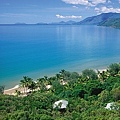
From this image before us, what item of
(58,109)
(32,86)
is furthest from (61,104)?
(32,86)

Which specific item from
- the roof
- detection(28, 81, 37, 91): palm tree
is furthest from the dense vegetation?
the roof

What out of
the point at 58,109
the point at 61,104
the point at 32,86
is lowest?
the point at 32,86

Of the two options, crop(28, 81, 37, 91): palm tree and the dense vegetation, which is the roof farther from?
crop(28, 81, 37, 91): palm tree

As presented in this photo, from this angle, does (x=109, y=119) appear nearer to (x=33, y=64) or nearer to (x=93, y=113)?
Result: (x=93, y=113)

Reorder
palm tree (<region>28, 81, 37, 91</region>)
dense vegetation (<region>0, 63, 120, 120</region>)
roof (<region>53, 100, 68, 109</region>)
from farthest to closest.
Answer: palm tree (<region>28, 81, 37, 91</region>)
roof (<region>53, 100, 68, 109</region>)
dense vegetation (<region>0, 63, 120, 120</region>)

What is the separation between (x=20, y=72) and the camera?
54.4 m

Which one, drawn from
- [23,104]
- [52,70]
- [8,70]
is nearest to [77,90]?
[23,104]

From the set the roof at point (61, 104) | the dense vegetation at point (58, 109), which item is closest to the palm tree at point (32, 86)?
Result: the dense vegetation at point (58, 109)

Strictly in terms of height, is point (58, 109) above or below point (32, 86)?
above

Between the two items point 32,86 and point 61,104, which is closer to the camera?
point 61,104

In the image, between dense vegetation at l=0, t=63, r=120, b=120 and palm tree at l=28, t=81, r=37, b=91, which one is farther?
palm tree at l=28, t=81, r=37, b=91

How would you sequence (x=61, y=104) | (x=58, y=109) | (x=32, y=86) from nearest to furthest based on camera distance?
(x=58, y=109) → (x=61, y=104) → (x=32, y=86)

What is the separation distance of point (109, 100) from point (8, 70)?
36394 millimetres

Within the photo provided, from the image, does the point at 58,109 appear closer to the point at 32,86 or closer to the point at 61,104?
the point at 61,104
